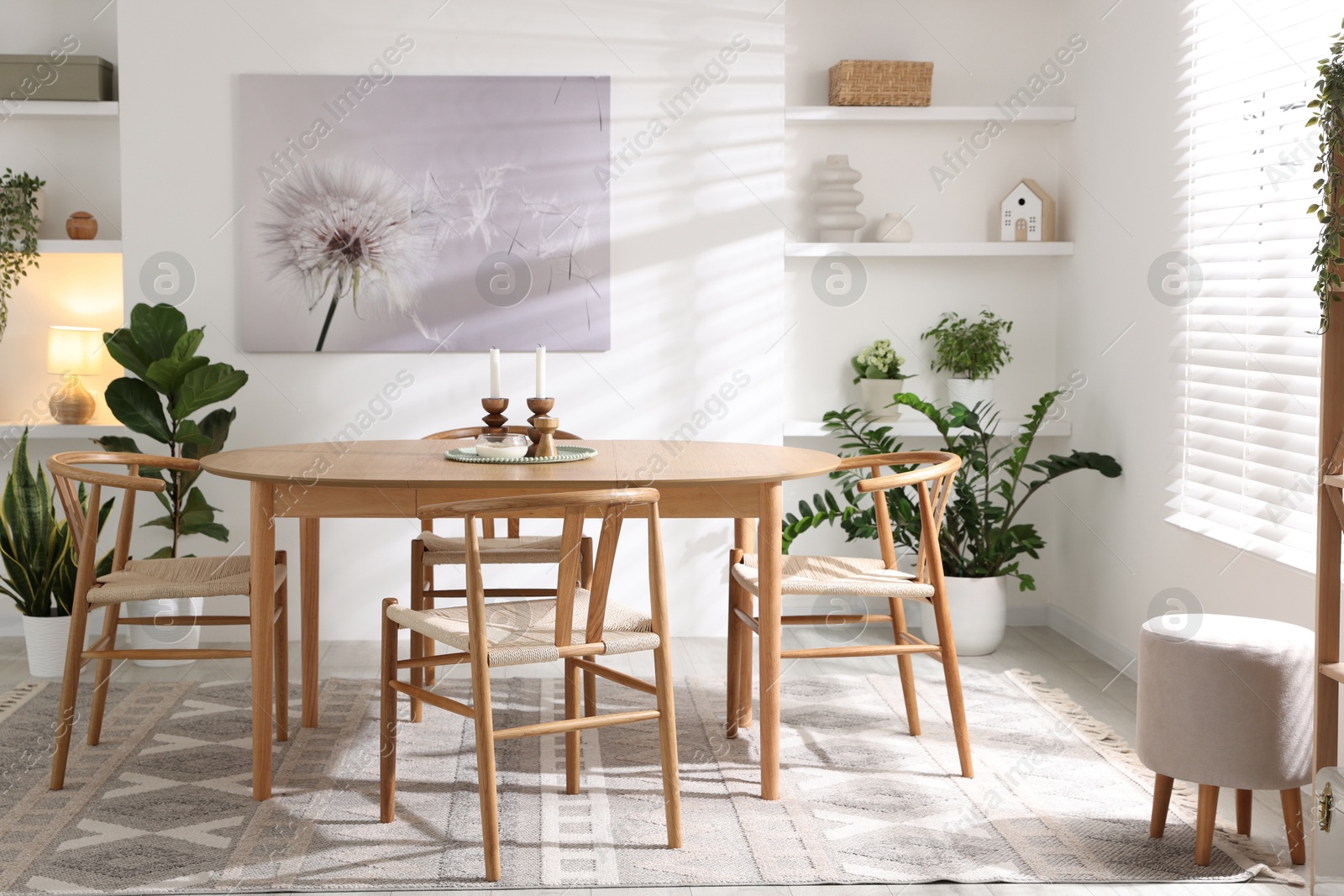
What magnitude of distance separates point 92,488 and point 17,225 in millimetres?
1928

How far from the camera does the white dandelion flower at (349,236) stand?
13.6ft

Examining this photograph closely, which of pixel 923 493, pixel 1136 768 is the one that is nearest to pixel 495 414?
pixel 923 493

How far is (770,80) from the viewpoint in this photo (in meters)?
4.24

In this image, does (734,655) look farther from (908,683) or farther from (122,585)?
(122,585)

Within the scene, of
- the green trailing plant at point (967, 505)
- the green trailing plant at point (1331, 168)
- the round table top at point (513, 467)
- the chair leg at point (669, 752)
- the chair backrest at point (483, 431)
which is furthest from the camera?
the green trailing plant at point (967, 505)

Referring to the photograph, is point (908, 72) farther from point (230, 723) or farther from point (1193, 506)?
point (230, 723)

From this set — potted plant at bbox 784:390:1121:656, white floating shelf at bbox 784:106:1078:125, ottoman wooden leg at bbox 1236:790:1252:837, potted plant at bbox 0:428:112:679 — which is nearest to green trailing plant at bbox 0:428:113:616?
potted plant at bbox 0:428:112:679

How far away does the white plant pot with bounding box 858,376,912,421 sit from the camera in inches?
176

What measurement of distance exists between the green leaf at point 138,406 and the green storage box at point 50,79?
1136 millimetres

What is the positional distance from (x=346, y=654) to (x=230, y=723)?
0.82m

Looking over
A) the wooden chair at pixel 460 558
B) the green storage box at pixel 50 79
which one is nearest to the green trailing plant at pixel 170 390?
the wooden chair at pixel 460 558

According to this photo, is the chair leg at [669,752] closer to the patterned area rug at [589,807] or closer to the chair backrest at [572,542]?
the patterned area rug at [589,807]

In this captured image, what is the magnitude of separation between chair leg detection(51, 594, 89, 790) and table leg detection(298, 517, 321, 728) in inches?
22.1

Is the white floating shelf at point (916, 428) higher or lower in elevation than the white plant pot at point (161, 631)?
higher
